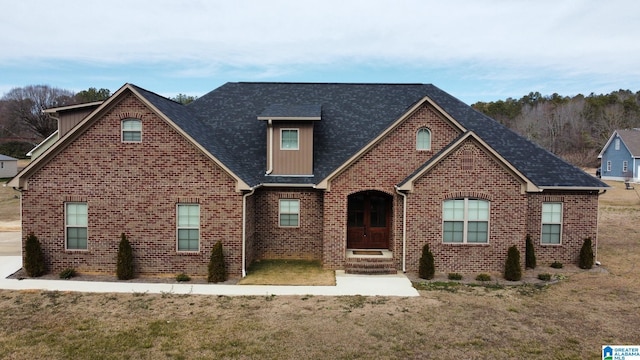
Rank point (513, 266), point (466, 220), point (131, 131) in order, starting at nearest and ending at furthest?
point (513, 266)
point (131, 131)
point (466, 220)

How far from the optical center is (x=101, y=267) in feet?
47.0

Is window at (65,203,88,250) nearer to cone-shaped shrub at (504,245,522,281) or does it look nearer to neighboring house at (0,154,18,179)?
cone-shaped shrub at (504,245,522,281)

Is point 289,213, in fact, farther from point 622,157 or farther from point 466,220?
point 622,157

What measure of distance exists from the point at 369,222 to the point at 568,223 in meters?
7.79

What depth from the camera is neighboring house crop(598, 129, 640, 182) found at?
5072 centimetres

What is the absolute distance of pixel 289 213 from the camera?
1675 centimetres

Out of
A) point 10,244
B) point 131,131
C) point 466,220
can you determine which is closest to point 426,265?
point 466,220

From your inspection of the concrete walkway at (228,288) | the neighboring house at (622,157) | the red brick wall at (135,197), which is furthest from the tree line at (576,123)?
the red brick wall at (135,197)

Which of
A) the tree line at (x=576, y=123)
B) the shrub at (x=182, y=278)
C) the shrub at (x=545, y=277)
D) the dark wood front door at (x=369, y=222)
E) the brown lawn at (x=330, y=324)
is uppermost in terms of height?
the tree line at (x=576, y=123)

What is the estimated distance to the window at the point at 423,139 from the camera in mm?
15688

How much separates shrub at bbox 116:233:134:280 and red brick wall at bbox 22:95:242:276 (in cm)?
42

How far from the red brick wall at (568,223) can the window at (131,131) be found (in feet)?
48.5

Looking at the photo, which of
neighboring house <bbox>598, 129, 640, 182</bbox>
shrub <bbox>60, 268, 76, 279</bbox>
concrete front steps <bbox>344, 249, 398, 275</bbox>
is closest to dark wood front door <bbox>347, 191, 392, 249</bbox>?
concrete front steps <bbox>344, 249, 398, 275</bbox>

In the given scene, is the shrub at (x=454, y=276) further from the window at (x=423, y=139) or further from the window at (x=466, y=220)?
the window at (x=423, y=139)
